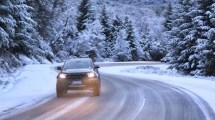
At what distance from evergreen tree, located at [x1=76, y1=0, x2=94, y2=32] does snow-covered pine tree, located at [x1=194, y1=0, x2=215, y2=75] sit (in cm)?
4948

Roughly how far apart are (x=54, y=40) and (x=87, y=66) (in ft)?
199

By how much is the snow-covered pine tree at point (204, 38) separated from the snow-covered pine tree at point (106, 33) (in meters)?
54.3

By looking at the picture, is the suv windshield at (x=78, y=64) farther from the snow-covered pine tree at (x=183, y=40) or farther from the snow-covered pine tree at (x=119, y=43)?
the snow-covered pine tree at (x=119, y=43)

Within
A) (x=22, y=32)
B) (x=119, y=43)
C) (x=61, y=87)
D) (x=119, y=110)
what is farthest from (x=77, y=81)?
(x=119, y=43)

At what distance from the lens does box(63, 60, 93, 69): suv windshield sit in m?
19.4

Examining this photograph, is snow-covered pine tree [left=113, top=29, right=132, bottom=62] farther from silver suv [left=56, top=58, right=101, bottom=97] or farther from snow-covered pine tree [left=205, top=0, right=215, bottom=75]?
silver suv [left=56, top=58, right=101, bottom=97]

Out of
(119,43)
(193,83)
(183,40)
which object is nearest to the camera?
(193,83)

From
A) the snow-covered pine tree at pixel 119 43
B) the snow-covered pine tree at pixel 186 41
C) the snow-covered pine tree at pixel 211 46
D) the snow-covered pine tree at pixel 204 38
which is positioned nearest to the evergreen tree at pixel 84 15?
the snow-covered pine tree at pixel 119 43

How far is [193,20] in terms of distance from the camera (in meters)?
43.8

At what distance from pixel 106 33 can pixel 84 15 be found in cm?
1048

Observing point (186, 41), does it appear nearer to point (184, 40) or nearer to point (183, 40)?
point (184, 40)

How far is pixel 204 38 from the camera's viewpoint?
4391 centimetres

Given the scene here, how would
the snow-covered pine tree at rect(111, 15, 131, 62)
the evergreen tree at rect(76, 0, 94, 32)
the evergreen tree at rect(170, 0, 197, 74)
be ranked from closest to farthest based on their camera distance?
1. the evergreen tree at rect(170, 0, 197, 74)
2. the evergreen tree at rect(76, 0, 94, 32)
3. the snow-covered pine tree at rect(111, 15, 131, 62)

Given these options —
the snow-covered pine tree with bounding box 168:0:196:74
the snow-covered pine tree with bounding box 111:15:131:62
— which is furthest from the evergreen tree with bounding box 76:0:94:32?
the snow-covered pine tree with bounding box 168:0:196:74
